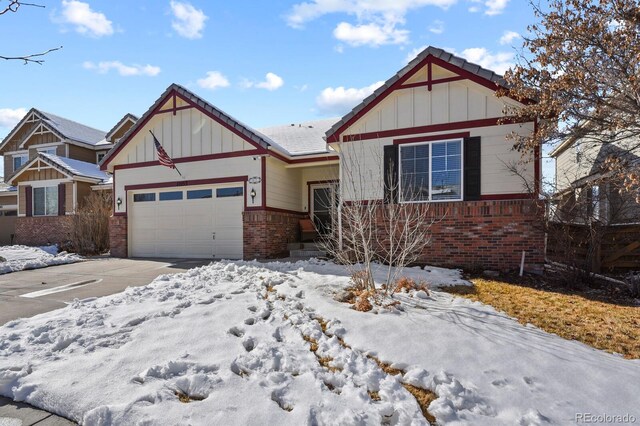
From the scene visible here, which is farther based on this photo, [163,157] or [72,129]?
[72,129]

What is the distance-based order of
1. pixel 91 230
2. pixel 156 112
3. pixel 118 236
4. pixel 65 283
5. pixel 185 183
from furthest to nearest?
pixel 91 230
pixel 118 236
pixel 156 112
pixel 185 183
pixel 65 283

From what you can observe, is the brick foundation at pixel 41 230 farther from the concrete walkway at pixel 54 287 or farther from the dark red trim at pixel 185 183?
the concrete walkway at pixel 54 287

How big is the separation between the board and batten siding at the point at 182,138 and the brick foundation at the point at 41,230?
23.5 ft

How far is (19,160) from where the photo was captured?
2273 cm

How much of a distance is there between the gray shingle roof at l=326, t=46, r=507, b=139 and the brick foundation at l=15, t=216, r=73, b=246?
593 inches

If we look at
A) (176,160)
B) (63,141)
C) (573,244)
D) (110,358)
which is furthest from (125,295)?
(63,141)

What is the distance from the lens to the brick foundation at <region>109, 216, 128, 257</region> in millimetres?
12945

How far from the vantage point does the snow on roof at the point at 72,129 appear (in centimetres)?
2120

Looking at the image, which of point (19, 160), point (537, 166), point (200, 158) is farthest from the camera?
point (19, 160)

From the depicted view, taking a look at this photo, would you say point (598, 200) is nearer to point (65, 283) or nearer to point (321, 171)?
point (321, 171)

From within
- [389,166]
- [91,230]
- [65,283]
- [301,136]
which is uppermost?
[301,136]

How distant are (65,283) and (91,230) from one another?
806 centimetres

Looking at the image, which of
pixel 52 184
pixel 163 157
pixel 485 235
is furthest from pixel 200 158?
pixel 52 184

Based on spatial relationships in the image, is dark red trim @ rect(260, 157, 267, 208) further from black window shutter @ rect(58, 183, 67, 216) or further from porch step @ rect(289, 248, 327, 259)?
black window shutter @ rect(58, 183, 67, 216)
